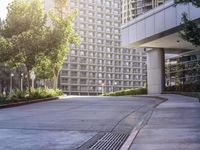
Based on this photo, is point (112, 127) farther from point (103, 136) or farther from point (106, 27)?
point (106, 27)

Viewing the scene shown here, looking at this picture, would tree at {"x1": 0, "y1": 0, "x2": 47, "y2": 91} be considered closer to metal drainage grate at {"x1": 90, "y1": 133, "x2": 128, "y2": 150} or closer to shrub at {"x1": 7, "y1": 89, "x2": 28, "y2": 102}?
shrub at {"x1": 7, "y1": 89, "x2": 28, "y2": 102}

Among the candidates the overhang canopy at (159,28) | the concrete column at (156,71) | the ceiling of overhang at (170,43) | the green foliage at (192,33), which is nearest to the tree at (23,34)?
the overhang canopy at (159,28)

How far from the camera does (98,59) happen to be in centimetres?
13075

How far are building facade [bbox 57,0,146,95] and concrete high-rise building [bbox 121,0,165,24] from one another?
252ft

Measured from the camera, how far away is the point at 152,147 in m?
9.91

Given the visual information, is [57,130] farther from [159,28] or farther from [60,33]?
[159,28]

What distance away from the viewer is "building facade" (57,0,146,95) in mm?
127375

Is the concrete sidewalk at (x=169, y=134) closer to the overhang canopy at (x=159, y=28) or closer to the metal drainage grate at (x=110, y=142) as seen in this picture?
the metal drainage grate at (x=110, y=142)

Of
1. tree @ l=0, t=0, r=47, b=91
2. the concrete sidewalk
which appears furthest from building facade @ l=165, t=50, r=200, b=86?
the concrete sidewalk

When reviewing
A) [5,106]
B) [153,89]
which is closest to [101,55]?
[153,89]

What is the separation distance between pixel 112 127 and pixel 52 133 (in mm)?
2279

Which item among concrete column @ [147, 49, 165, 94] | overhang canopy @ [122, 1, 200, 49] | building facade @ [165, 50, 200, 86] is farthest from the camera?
concrete column @ [147, 49, 165, 94]

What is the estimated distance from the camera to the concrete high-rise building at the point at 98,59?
12731 centimetres

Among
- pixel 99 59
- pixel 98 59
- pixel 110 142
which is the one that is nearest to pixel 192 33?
pixel 110 142
